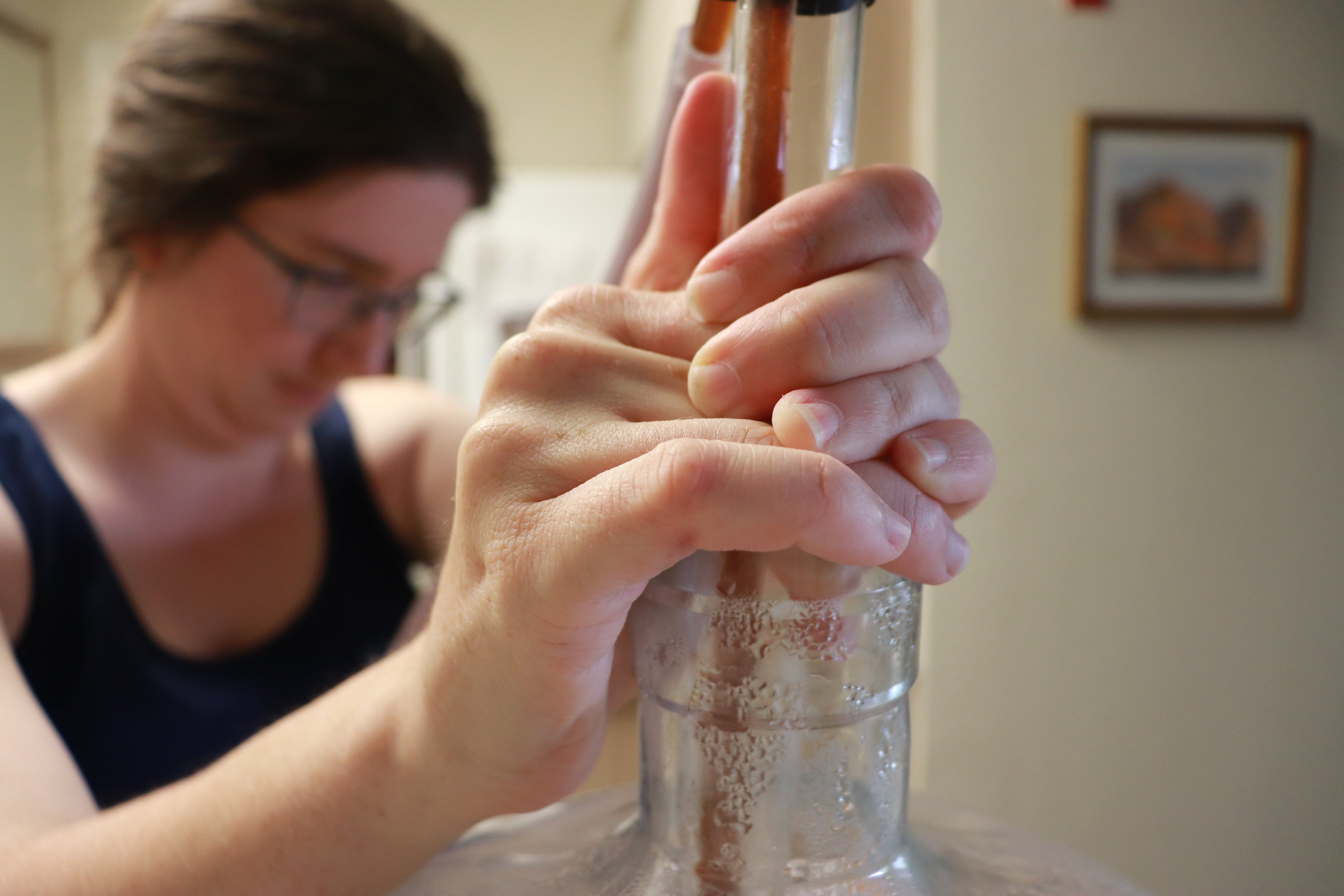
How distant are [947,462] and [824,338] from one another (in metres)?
0.05

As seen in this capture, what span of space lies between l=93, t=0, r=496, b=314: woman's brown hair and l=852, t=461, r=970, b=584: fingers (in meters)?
0.67

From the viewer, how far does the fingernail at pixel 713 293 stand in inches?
9.0

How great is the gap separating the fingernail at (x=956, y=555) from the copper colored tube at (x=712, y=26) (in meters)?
0.15

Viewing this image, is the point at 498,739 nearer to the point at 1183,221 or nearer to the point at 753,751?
the point at 753,751

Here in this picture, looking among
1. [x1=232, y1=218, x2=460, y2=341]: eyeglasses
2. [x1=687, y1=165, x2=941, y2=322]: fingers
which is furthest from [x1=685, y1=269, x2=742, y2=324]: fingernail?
[x1=232, y1=218, x2=460, y2=341]: eyeglasses

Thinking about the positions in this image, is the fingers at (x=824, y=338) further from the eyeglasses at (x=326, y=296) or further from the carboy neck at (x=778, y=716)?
the eyeglasses at (x=326, y=296)

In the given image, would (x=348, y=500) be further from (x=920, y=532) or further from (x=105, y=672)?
(x=920, y=532)

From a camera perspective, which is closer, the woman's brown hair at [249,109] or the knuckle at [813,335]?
the knuckle at [813,335]

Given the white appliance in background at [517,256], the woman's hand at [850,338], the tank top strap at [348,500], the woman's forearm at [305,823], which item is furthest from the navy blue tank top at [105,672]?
the white appliance in background at [517,256]

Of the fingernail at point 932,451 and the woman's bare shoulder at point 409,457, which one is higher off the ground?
the fingernail at point 932,451

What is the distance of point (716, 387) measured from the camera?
22 centimetres

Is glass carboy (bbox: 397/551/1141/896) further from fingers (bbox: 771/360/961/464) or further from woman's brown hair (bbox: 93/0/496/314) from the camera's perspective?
woman's brown hair (bbox: 93/0/496/314)

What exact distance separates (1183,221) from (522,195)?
2.53 m

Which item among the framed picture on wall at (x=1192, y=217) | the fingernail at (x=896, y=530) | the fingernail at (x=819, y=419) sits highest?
the framed picture on wall at (x=1192, y=217)
